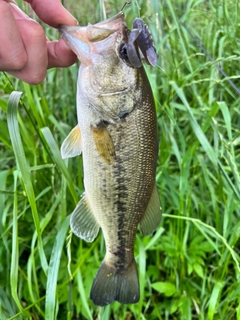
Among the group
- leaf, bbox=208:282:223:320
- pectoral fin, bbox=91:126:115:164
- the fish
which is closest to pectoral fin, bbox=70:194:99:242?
the fish

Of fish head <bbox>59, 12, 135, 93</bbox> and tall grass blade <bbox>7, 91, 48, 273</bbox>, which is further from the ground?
fish head <bbox>59, 12, 135, 93</bbox>

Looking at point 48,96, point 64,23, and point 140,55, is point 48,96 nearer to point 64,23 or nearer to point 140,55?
point 64,23

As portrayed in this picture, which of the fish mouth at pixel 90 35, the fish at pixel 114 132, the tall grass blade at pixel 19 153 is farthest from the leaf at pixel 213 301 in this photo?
the fish mouth at pixel 90 35

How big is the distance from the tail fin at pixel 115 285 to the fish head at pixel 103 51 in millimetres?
611

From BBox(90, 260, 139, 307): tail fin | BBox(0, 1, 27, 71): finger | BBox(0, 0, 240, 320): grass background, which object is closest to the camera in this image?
BBox(0, 1, 27, 71): finger

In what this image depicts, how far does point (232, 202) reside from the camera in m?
1.65

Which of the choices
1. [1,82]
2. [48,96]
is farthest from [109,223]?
[48,96]

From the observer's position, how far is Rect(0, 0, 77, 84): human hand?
3.19 ft

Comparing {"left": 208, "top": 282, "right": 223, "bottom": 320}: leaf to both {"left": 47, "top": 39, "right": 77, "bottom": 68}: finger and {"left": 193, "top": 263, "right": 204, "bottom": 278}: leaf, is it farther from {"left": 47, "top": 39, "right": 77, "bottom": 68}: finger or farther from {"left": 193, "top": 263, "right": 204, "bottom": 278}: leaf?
{"left": 47, "top": 39, "right": 77, "bottom": 68}: finger

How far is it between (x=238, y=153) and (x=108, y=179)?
3.73 ft

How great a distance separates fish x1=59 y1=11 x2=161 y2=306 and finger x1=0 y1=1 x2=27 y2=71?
136 mm

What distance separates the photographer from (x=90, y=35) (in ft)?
3.50

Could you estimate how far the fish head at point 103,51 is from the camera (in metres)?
1.07

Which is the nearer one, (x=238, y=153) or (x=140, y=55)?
(x=140, y=55)
